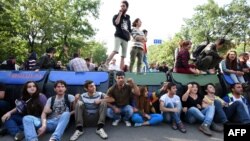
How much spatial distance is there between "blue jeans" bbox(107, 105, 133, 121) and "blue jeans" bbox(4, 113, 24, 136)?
5.86ft

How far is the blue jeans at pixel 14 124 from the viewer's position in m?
5.83

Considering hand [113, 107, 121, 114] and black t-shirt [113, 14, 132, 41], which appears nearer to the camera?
hand [113, 107, 121, 114]

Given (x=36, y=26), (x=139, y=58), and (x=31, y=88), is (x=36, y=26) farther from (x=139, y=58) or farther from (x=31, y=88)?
(x=31, y=88)

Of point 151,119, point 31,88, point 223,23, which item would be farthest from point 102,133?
point 223,23

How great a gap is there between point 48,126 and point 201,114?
3063 millimetres

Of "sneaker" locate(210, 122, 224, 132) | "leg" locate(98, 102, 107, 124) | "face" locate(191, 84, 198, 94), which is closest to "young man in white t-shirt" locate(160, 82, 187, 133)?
"face" locate(191, 84, 198, 94)

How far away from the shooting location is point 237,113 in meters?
6.54

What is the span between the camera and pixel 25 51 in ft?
77.5

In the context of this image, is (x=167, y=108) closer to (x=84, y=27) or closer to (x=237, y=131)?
(x=237, y=131)

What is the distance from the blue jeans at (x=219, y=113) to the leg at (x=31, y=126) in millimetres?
3600

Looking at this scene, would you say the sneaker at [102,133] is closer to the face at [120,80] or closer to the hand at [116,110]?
the hand at [116,110]

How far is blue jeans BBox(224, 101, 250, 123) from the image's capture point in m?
6.43

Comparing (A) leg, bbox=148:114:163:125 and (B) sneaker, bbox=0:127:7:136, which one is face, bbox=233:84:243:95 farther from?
(B) sneaker, bbox=0:127:7:136

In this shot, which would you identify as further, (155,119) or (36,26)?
(36,26)
